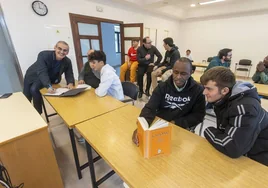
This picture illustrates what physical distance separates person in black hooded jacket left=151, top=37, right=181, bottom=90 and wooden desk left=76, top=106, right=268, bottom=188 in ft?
6.72

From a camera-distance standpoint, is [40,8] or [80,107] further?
[40,8]

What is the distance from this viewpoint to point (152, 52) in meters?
3.80

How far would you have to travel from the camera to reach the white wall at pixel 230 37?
5.77 metres

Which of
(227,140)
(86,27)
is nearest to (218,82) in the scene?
(227,140)

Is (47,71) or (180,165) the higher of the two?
(47,71)

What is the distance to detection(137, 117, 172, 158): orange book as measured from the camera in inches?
28.1

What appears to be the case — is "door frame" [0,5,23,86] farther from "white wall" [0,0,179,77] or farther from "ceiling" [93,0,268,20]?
"ceiling" [93,0,268,20]

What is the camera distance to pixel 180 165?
0.73 meters

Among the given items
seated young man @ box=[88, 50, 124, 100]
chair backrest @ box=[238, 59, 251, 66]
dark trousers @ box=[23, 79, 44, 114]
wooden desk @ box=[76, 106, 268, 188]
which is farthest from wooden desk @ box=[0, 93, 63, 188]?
chair backrest @ box=[238, 59, 251, 66]

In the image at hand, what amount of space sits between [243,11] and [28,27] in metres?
7.58

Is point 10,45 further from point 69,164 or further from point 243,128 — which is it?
point 243,128

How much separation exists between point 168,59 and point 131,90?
5.87ft

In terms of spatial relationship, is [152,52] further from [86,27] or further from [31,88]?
[31,88]

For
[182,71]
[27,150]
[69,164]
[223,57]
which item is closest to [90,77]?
[69,164]
